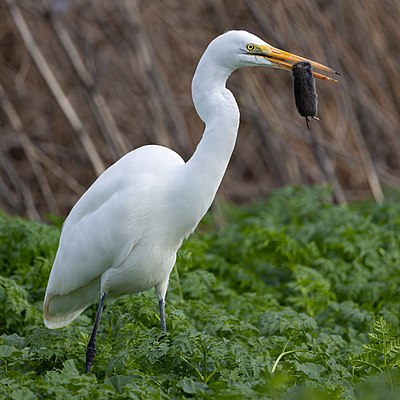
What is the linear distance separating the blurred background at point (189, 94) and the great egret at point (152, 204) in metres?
3.63

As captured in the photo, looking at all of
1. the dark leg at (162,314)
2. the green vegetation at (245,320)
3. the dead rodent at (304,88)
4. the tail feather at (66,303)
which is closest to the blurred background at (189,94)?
the green vegetation at (245,320)

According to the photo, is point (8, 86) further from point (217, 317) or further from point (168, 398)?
point (168, 398)

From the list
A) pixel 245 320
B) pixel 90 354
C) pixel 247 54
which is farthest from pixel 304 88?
pixel 90 354

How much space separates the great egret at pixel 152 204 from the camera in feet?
11.4

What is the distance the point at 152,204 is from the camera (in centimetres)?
359

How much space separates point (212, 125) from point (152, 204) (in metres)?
0.45

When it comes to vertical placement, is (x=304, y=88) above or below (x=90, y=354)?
above

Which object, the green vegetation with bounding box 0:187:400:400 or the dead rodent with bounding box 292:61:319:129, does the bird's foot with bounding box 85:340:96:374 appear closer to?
the green vegetation with bounding box 0:187:400:400

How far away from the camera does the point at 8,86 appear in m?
9.05

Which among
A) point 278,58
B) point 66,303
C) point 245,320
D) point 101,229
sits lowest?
point 245,320

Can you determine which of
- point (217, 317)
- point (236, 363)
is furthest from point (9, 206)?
point (236, 363)

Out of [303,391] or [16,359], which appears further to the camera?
[16,359]

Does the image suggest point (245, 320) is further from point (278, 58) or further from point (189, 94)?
point (189, 94)

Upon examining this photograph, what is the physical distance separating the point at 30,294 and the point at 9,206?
3624 mm
